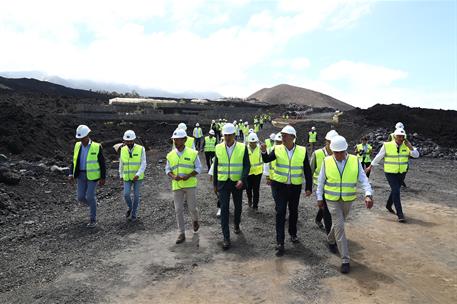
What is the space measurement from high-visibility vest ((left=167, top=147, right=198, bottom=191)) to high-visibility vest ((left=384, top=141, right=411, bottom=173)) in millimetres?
4225

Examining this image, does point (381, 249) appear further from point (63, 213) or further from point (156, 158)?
point (156, 158)

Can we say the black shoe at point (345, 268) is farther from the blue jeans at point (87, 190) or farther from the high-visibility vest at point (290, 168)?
the blue jeans at point (87, 190)

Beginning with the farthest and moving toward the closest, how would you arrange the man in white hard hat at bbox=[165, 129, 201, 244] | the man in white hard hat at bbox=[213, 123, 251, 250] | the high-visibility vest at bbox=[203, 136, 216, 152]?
the high-visibility vest at bbox=[203, 136, 216, 152]
the man in white hard hat at bbox=[165, 129, 201, 244]
the man in white hard hat at bbox=[213, 123, 251, 250]

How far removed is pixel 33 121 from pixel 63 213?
12745mm

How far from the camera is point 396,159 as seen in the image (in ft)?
28.8

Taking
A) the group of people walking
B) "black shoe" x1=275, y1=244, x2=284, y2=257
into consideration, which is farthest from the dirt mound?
"black shoe" x1=275, y1=244, x2=284, y2=257

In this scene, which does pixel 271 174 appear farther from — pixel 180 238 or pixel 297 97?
pixel 297 97

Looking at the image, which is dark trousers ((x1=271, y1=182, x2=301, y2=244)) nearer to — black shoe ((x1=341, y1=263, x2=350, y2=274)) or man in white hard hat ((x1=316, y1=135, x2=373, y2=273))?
man in white hard hat ((x1=316, y1=135, x2=373, y2=273))

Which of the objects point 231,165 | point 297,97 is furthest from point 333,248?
point 297,97

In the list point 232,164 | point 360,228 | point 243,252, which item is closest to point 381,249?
point 360,228

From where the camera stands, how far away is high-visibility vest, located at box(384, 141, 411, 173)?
875cm

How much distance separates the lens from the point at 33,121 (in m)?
20.9

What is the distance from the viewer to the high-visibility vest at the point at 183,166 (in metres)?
7.13

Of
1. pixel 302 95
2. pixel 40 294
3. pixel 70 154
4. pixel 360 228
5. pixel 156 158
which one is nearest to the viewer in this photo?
pixel 40 294
